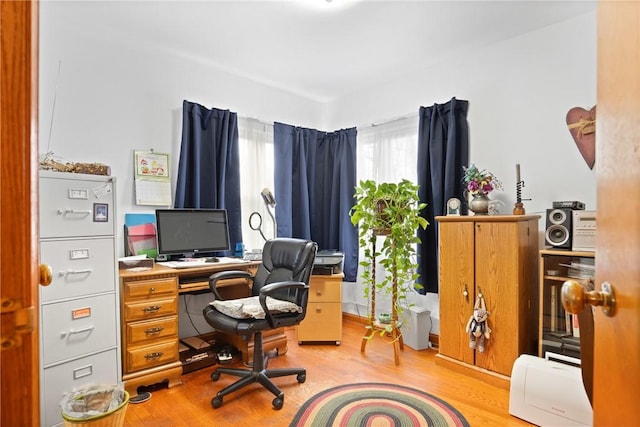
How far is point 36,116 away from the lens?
20.0 inches

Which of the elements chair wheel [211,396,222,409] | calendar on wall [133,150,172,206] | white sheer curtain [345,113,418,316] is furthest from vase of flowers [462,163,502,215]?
calendar on wall [133,150,172,206]

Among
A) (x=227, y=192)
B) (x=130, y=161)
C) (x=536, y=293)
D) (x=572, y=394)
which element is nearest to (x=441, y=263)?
(x=536, y=293)

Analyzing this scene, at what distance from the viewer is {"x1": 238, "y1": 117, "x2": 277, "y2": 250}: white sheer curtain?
3.47 m

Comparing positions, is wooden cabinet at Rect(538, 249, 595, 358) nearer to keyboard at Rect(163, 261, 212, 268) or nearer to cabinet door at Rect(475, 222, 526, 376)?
cabinet door at Rect(475, 222, 526, 376)

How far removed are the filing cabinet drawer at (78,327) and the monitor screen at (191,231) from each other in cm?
61

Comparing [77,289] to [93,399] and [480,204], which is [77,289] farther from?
[480,204]

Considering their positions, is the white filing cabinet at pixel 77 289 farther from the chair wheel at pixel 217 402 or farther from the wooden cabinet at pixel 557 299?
the wooden cabinet at pixel 557 299

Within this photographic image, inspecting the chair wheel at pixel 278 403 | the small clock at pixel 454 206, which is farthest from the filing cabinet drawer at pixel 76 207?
the small clock at pixel 454 206

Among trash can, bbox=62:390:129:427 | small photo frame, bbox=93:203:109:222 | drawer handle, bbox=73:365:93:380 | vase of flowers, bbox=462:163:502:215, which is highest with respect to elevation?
vase of flowers, bbox=462:163:502:215

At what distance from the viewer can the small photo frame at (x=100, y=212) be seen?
79.9 inches

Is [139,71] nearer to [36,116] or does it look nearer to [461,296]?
[36,116]

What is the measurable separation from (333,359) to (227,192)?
1.70m

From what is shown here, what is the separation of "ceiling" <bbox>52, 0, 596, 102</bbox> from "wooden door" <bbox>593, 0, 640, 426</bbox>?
196 centimetres

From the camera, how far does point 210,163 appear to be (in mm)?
3123
